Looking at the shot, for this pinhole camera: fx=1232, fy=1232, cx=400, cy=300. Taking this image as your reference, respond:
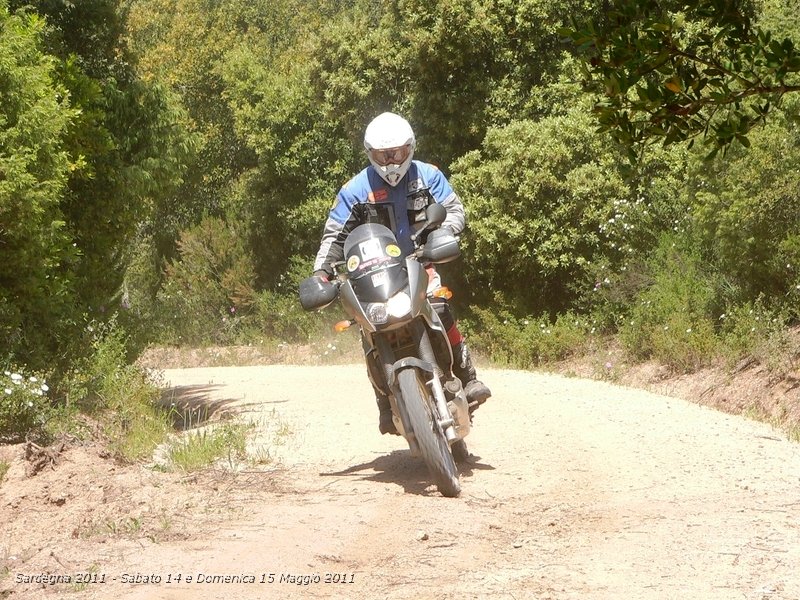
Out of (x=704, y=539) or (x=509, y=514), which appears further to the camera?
(x=509, y=514)

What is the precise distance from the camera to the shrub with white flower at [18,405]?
921 cm

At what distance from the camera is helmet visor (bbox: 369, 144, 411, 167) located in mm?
8000

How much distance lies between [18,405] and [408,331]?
11.2 feet

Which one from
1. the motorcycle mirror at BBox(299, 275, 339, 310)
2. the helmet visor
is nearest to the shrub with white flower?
the motorcycle mirror at BBox(299, 275, 339, 310)

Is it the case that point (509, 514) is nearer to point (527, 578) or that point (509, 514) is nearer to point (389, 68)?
point (527, 578)

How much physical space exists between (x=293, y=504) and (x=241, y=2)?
122 ft

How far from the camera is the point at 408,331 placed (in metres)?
7.66

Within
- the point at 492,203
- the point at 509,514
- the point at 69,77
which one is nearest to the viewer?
the point at 509,514

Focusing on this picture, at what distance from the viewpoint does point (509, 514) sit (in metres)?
6.89

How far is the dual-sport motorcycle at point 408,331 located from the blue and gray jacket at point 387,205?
33 cm

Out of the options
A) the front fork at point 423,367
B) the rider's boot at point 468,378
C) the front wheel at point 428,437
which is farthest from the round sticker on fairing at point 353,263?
the rider's boot at point 468,378

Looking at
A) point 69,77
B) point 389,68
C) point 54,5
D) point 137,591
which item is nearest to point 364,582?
point 137,591

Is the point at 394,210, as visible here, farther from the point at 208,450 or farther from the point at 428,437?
the point at 208,450

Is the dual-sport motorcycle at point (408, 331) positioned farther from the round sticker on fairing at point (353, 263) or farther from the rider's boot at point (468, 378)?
the rider's boot at point (468, 378)
